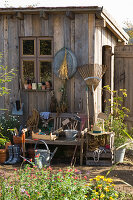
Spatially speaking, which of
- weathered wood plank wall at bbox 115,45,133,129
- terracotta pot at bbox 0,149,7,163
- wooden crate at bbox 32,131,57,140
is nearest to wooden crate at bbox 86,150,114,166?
wooden crate at bbox 32,131,57,140

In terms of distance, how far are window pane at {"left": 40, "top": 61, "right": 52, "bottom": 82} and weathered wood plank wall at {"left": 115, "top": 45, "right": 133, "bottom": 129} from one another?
290 cm

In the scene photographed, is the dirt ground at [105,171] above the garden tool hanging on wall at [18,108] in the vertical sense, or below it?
below

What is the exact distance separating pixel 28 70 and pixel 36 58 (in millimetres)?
Result: 387

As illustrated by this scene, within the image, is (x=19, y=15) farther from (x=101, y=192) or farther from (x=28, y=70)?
(x=101, y=192)

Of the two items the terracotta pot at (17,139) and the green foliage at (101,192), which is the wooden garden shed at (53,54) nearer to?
the terracotta pot at (17,139)

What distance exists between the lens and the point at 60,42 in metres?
8.66

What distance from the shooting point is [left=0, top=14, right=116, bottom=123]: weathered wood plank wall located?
8.48 meters

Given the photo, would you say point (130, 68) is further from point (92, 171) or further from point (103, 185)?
point (103, 185)

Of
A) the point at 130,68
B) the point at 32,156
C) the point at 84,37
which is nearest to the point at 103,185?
the point at 32,156

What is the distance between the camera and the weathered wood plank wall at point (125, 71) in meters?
10.5

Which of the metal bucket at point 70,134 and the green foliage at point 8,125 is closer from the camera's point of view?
the metal bucket at point 70,134

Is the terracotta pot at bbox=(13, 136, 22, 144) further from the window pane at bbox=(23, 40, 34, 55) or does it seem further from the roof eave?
the roof eave

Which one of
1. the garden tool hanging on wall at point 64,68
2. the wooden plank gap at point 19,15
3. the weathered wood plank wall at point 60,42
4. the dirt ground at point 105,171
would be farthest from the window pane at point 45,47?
the dirt ground at point 105,171

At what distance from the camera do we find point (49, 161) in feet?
25.0
